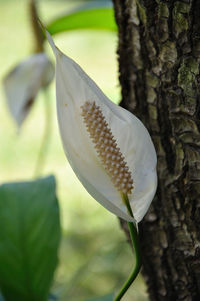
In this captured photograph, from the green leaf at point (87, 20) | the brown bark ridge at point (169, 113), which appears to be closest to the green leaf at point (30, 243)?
the brown bark ridge at point (169, 113)

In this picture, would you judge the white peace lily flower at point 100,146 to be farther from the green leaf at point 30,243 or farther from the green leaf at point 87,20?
the green leaf at point 87,20

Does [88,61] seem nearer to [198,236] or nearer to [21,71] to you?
[21,71]

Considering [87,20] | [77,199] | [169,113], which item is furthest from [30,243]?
[77,199]

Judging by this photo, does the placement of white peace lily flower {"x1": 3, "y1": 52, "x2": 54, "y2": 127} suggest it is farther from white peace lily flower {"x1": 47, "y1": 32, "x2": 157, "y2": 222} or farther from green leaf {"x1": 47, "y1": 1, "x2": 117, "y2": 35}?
white peace lily flower {"x1": 47, "y1": 32, "x2": 157, "y2": 222}

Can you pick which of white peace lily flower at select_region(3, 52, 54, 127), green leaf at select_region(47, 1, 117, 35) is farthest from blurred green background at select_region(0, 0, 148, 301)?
white peace lily flower at select_region(3, 52, 54, 127)

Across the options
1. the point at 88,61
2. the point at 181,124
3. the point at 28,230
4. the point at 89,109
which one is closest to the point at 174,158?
the point at 181,124

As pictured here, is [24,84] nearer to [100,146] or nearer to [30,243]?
[30,243]
